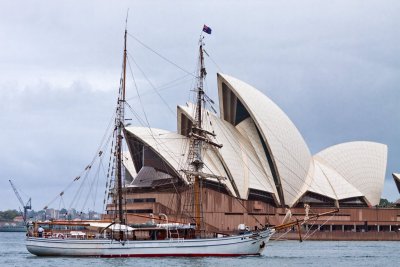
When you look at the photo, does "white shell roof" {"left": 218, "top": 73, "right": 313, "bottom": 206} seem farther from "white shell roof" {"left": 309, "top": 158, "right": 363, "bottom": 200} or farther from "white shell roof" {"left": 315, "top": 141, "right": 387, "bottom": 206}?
"white shell roof" {"left": 315, "top": 141, "right": 387, "bottom": 206}

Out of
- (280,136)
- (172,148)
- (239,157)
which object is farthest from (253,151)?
(172,148)

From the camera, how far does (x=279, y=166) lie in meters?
109

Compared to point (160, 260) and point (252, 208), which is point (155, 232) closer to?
point (160, 260)

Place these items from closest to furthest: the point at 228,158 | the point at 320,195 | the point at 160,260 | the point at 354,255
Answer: the point at 160,260, the point at 354,255, the point at 228,158, the point at 320,195

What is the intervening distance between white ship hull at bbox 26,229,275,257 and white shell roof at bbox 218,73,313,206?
Answer: 41.9 meters

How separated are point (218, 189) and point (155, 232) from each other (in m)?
41.4

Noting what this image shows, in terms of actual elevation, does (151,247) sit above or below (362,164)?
below

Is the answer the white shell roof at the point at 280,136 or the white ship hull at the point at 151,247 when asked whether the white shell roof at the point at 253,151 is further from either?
the white ship hull at the point at 151,247

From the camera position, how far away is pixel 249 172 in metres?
108

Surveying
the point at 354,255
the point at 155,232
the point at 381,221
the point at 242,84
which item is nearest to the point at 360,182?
the point at 381,221

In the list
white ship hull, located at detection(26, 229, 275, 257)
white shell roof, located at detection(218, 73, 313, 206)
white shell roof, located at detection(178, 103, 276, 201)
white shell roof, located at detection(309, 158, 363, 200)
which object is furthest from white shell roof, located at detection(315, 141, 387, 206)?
white ship hull, located at detection(26, 229, 275, 257)

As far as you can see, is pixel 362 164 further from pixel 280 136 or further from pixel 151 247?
pixel 151 247

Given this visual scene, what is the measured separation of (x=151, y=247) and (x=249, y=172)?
45528 mm

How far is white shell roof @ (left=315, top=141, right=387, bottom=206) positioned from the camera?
394ft
